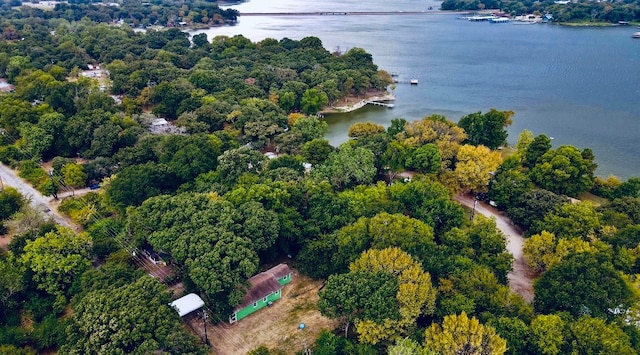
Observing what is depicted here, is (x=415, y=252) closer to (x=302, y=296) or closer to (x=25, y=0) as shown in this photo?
(x=302, y=296)

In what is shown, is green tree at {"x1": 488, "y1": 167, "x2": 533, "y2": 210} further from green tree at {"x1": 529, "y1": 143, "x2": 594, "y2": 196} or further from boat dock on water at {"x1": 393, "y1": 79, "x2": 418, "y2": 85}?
boat dock on water at {"x1": 393, "y1": 79, "x2": 418, "y2": 85}

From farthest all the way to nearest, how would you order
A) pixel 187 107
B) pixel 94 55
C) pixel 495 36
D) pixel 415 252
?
1. pixel 495 36
2. pixel 94 55
3. pixel 187 107
4. pixel 415 252

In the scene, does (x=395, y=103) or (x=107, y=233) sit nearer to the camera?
(x=107, y=233)

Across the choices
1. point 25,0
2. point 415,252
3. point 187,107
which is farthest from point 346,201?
point 25,0

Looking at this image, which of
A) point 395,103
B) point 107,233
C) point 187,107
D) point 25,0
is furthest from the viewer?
point 25,0

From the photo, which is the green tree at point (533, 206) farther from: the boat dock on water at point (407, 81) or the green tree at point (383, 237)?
the boat dock on water at point (407, 81)

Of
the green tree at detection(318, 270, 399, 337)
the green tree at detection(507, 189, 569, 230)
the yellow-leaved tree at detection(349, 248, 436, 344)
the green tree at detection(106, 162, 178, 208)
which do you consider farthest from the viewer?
the green tree at detection(106, 162, 178, 208)

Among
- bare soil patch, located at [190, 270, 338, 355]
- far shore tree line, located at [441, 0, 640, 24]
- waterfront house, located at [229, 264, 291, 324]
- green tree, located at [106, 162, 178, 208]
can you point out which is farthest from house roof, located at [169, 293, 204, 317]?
far shore tree line, located at [441, 0, 640, 24]

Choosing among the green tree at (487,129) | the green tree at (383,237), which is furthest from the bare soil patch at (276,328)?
the green tree at (487,129)
